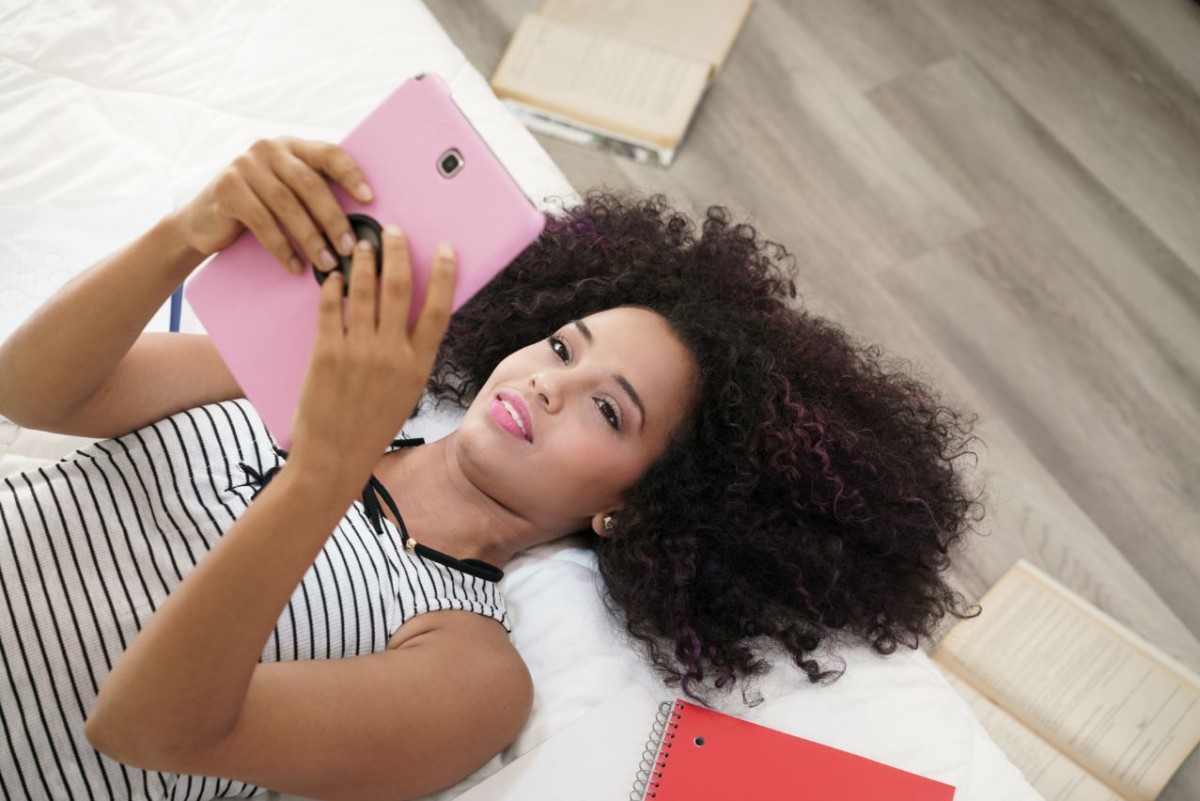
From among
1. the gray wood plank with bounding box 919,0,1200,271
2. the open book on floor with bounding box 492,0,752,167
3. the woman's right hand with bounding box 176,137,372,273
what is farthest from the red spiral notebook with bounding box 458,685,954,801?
the gray wood plank with bounding box 919,0,1200,271

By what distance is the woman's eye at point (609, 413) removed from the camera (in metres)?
1.06

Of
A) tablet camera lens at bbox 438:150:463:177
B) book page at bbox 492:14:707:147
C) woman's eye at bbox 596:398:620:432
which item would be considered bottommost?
book page at bbox 492:14:707:147

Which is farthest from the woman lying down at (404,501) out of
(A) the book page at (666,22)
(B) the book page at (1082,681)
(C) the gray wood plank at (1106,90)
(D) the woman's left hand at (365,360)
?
(C) the gray wood plank at (1106,90)

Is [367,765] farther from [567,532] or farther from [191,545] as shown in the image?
[567,532]

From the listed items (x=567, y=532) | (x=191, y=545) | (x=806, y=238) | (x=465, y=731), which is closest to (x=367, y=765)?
(x=465, y=731)

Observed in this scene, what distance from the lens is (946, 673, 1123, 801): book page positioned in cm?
129

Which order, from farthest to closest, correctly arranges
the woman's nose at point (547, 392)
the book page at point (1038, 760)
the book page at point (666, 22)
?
the book page at point (666, 22)
the book page at point (1038, 760)
the woman's nose at point (547, 392)

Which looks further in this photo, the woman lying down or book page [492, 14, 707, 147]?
book page [492, 14, 707, 147]

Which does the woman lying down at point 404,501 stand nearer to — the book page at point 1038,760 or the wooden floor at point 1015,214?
the book page at point 1038,760

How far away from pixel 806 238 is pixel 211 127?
3.40 feet

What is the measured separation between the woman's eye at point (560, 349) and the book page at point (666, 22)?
104cm

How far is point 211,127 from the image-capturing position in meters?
1.42

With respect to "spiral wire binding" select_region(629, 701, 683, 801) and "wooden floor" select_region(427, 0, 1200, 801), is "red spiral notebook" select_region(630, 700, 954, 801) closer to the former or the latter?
"spiral wire binding" select_region(629, 701, 683, 801)

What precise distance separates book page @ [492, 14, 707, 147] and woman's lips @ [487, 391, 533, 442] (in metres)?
0.92
